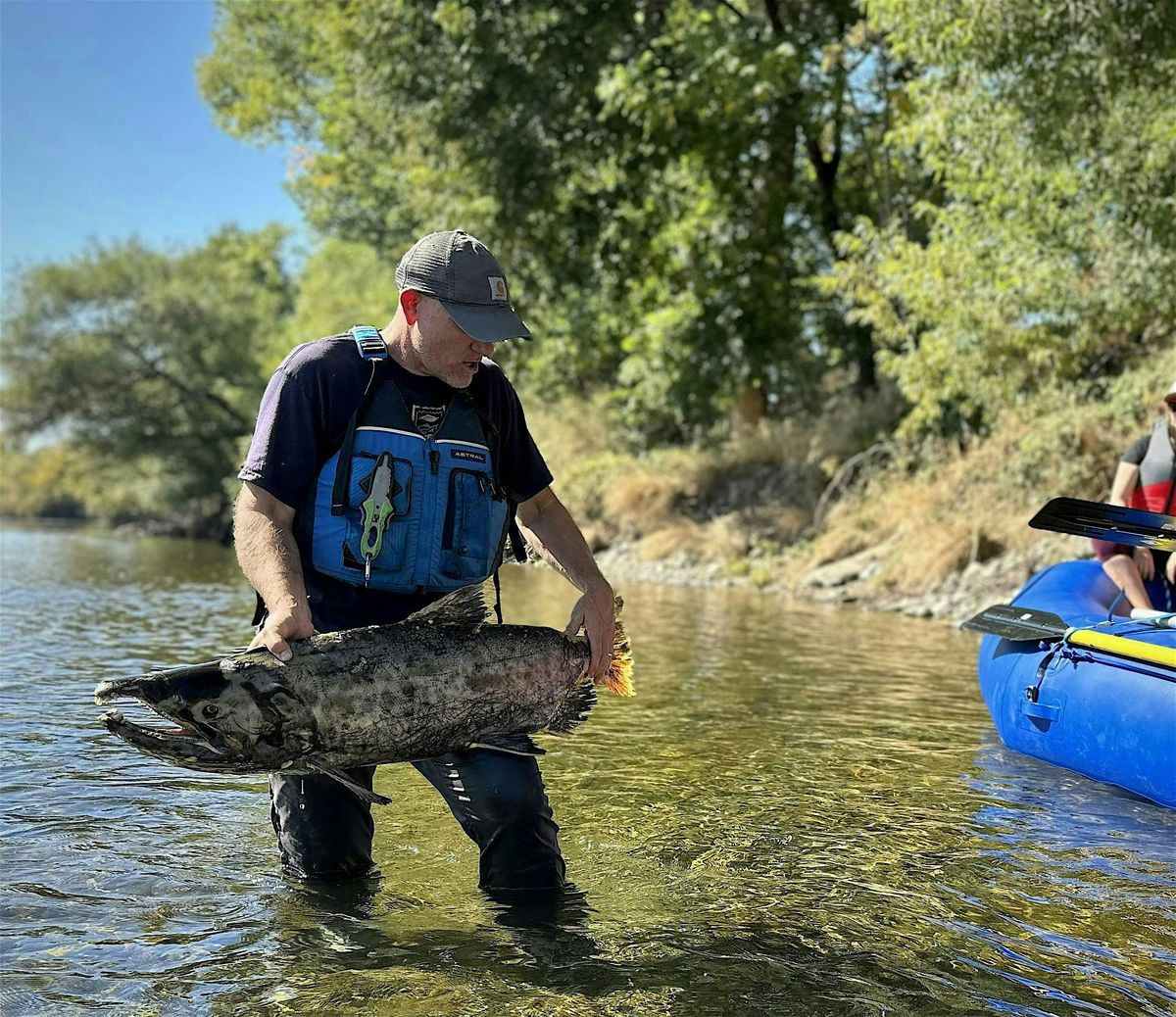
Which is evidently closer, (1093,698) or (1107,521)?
(1093,698)

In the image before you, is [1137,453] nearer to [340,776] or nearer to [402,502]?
[402,502]

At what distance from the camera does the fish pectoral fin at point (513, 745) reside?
4.41 meters

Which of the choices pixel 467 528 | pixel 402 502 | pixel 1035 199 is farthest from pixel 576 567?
pixel 1035 199

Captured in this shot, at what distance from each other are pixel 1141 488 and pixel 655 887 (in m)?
4.34

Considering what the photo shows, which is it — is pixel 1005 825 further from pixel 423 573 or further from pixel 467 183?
pixel 467 183

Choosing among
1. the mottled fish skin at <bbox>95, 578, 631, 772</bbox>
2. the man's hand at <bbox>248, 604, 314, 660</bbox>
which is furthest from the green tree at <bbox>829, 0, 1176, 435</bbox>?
the man's hand at <bbox>248, 604, 314, 660</bbox>

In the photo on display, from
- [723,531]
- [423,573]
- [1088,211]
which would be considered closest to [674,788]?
[423,573]

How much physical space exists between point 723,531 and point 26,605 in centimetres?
1113

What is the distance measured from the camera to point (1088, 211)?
1426cm

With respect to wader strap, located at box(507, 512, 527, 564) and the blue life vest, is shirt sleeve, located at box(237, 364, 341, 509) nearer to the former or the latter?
the blue life vest

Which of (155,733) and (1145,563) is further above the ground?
(1145,563)

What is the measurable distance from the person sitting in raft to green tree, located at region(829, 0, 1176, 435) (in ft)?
20.4

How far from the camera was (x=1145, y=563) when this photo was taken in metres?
8.19

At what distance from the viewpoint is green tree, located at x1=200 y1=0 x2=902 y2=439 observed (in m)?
20.6
